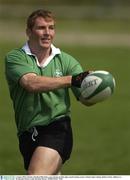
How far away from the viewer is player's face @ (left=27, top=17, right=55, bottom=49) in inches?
335

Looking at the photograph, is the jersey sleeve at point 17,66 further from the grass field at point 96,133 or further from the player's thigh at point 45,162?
the grass field at point 96,133

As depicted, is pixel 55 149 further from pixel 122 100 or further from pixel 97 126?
pixel 122 100

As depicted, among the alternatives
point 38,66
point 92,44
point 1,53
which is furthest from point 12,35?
point 38,66

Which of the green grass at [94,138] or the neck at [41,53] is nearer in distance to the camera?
the neck at [41,53]

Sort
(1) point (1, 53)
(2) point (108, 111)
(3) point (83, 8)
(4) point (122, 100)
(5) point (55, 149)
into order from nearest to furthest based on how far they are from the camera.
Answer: (5) point (55, 149) → (2) point (108, 111) → (4) point (122, 100) → (1) point (1, 53) → (3) point (83, 8)

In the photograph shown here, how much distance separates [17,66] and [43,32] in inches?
17.2

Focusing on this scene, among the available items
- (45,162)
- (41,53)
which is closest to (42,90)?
(41,53)

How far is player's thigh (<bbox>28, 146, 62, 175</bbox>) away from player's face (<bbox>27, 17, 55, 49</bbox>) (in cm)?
104

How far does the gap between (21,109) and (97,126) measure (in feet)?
28.5

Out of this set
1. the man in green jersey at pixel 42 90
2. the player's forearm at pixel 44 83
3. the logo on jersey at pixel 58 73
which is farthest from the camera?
the logo on jersey at pixel 58 73

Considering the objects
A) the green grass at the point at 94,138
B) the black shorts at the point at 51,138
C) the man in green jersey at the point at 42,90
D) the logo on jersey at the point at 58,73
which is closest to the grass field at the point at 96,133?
the green grass at the point at 94,138

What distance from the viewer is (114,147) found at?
47.7 ft

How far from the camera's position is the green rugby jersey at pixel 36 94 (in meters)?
8.53

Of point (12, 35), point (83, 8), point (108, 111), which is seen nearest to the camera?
point (108, 111)
